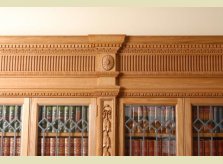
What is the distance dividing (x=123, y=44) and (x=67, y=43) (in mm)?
478

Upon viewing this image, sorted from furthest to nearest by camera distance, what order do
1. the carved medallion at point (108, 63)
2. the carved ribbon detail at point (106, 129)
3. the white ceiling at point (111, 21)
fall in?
the carved medallion at point (108, 63) → the carved ribbon detail at point (106, 129) → the white ceiling at point (111, 21)

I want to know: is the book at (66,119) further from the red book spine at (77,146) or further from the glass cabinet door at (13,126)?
the glass cabinet door at (13,126)

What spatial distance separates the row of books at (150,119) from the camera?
109 inches

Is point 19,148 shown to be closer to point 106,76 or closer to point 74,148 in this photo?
point 74,148

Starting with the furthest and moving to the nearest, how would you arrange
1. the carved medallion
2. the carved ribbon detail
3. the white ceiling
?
1. the carved medallion
2. the carved ribbon detail
3. the white ceiling

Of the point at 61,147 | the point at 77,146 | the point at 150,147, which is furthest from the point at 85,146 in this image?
the point at 150,147

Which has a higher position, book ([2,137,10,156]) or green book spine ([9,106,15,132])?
green book spine ([9,106,15,132])

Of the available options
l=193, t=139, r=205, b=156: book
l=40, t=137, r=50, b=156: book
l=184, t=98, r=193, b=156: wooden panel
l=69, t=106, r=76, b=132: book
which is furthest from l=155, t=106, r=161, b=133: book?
l=40, t=137, r=50, b=156: book

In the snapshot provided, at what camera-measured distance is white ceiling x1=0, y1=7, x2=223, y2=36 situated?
7.59 feet

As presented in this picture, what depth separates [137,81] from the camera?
9.30 ft

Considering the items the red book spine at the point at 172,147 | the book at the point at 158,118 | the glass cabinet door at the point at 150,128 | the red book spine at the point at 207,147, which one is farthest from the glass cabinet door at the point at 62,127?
the red book spine at the point at 207,147

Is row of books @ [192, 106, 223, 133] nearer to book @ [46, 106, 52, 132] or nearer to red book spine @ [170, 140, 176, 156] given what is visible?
red book spine @ [170, 140, 176, 156]

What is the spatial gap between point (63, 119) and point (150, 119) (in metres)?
0.73

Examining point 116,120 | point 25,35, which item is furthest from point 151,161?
point 25,35
